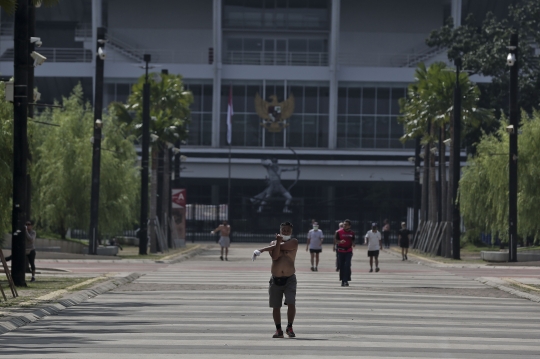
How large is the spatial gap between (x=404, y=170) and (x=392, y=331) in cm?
7176

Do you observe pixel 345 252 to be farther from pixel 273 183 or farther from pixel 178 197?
pixel 273 183

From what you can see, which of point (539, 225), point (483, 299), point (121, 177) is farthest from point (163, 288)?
point (121, 177)

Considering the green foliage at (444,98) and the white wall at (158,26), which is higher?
the white wall at (158,26)

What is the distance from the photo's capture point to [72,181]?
49812 mm

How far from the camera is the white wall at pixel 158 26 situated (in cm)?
8988

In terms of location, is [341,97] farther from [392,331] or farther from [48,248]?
[392,331]

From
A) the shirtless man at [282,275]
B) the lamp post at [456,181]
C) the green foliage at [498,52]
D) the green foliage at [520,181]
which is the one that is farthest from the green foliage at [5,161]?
the green foliage at [498,52]

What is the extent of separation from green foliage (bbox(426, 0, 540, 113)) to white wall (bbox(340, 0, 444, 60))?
62.9ft

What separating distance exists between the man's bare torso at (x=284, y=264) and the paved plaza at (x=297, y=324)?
2.89ft

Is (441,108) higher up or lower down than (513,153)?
higher up

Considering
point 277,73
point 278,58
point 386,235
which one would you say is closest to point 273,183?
point 277,73

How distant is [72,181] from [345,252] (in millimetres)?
24494

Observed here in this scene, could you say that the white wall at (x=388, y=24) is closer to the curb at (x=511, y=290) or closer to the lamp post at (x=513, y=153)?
the lamp post at (x=513, y=153)

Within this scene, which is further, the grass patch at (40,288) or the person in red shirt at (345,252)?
the person in red shirt at (345,252)
